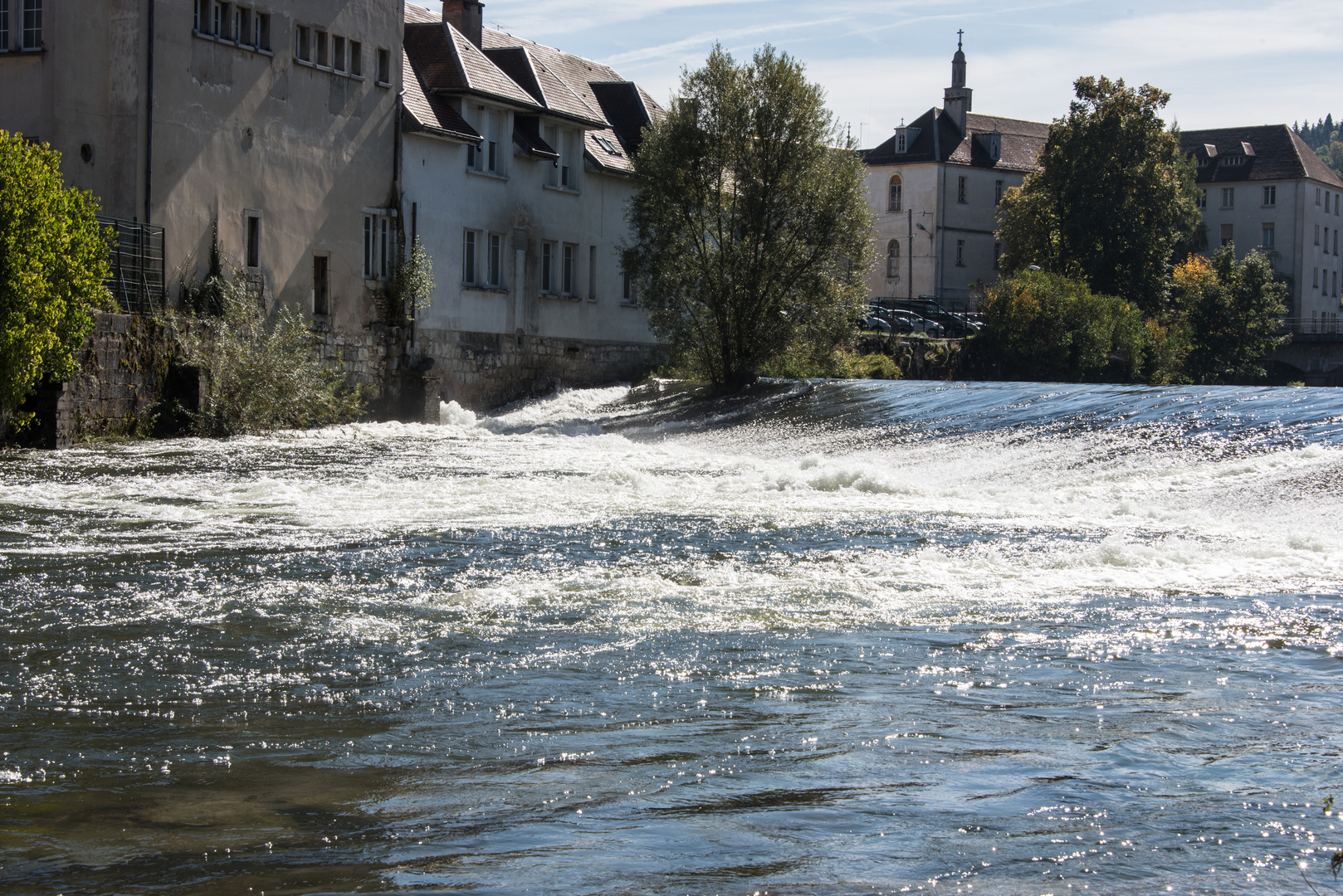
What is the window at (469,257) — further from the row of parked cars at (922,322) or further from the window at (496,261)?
the row of parked cars at (922,322)

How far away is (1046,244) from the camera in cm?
6475

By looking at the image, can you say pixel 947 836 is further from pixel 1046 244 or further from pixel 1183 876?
pixel 1046 244

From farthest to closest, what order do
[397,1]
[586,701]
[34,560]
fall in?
[397,1] → [34,560] → [586,701]

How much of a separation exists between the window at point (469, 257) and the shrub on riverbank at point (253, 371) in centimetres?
707

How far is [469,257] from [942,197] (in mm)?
50418

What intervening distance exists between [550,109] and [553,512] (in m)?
24.9

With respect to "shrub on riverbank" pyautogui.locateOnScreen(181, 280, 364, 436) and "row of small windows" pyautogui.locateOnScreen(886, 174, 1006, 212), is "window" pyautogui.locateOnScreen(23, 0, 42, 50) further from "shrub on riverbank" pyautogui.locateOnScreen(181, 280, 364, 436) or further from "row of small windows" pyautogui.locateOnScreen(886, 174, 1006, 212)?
"row of small windows" pyautogui.locateOnScreen(886, 174, 1006, 212)

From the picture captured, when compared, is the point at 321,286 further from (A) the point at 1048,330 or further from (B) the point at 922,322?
(B) the point at 922,322

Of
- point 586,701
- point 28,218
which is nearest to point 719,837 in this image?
point 586,701

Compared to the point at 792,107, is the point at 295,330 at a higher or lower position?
lower

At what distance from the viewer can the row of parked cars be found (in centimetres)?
5294

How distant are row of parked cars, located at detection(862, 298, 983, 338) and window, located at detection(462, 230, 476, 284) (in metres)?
19.2

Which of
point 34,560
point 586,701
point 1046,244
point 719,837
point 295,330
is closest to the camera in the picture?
point 719,837

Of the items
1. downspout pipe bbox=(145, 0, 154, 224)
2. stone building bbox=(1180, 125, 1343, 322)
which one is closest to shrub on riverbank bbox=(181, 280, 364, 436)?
downspout pipe bbox=(145, 0, 154, 224)
